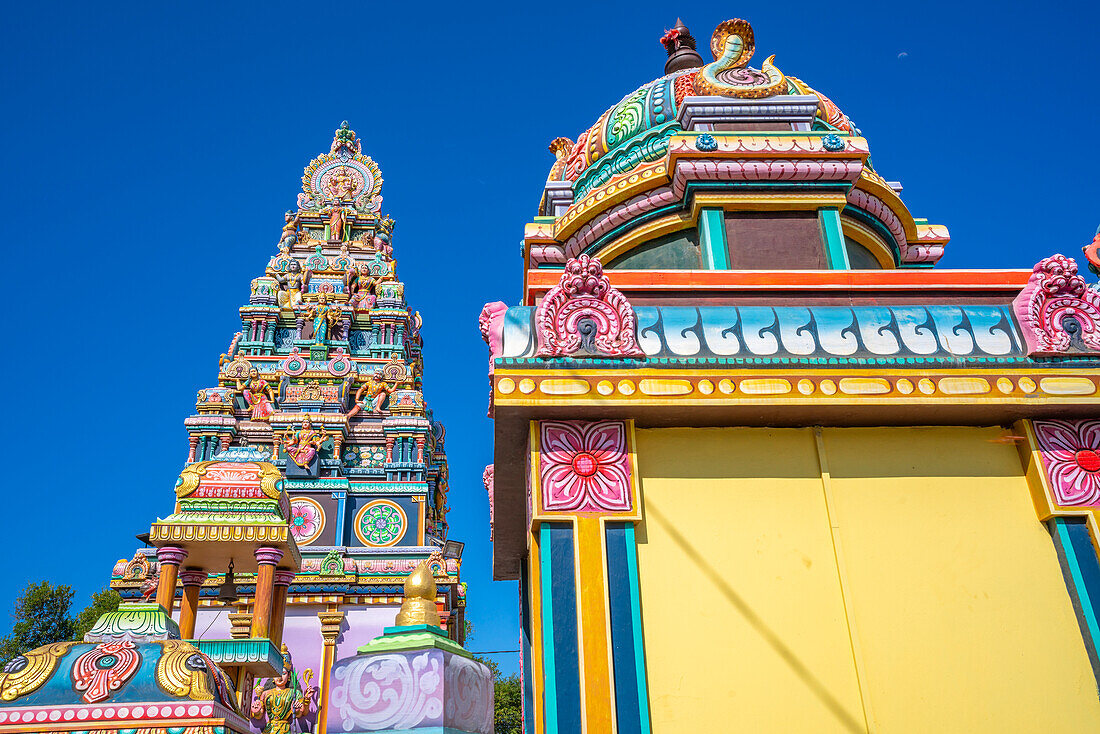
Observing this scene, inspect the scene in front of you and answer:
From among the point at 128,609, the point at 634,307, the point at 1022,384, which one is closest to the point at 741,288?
the point at 634,307

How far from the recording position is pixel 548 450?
4859 millimetres

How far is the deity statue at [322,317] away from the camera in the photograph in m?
25.7

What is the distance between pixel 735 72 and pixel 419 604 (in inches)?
239

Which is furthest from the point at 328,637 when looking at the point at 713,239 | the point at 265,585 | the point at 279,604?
the point at 713,239

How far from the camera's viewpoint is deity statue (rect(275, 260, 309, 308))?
87.4ft

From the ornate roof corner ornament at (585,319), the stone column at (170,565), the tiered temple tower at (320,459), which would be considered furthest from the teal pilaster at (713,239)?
the stone column at (170,565)

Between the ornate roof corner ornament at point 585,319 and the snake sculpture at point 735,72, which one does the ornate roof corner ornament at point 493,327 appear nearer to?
the ornate roof corner ornament at point 585,319

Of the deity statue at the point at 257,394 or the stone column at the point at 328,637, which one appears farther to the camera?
the deity statue at the point at 257,394

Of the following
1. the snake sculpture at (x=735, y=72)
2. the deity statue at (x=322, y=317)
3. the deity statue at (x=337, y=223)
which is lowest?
the snake sculpture at (x=735, y=72)

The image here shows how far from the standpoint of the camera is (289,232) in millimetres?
29266

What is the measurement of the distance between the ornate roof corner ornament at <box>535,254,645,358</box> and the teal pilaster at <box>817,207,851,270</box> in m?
2.51

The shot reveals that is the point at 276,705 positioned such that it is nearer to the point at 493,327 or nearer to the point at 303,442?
the point at 493,327

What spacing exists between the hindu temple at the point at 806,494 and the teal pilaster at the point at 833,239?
1119 millimetres

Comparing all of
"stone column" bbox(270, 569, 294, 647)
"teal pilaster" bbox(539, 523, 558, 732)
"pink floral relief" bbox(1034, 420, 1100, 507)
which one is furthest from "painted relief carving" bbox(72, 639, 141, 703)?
"stone column" bbox(270, 569, 294, 647)
